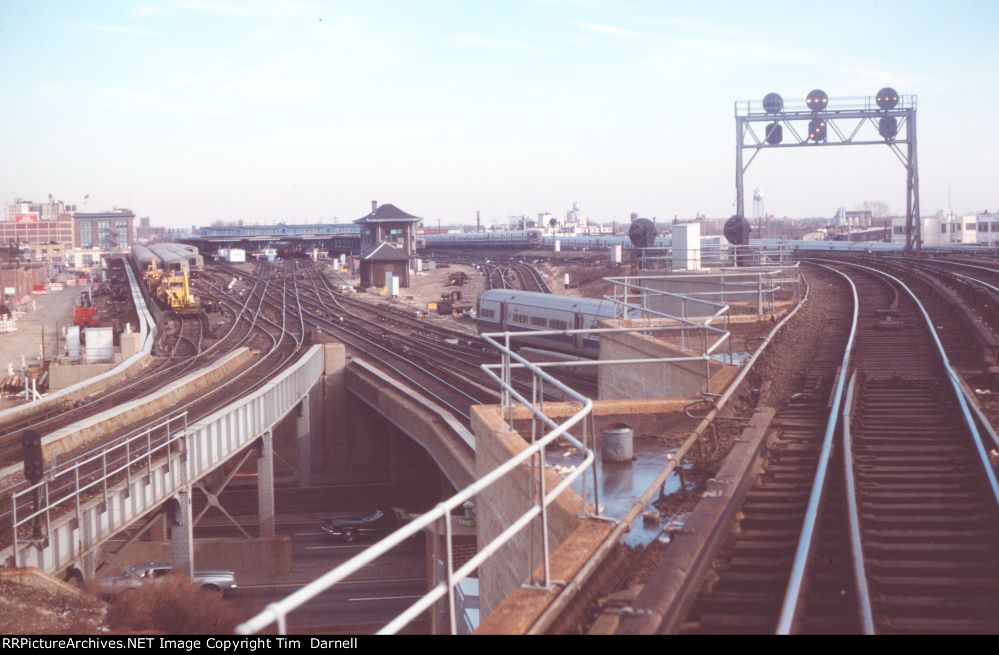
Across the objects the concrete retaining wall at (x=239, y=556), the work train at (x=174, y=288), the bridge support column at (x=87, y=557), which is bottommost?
the concrete retaining wall at (x=239, y=556)

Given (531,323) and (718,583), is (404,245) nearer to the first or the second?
(531,323)

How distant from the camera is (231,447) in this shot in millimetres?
18969

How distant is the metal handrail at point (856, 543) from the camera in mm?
4434

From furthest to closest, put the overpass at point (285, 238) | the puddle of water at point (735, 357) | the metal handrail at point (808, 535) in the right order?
the overpass at point (285, 238)
the puddle of water at point (735, 357)
the metal handrail at point (808, 535)

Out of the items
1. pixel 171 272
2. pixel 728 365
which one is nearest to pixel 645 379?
pixel 728 365

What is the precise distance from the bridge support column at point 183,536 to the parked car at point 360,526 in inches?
200

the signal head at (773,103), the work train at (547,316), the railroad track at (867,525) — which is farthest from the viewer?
the signal head at (773,103)

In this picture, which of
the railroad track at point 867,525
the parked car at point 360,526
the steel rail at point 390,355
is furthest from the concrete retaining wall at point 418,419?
the railroad track at point 867,525

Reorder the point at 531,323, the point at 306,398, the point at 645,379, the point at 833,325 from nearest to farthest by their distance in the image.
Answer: the point at 645,379 → the point at 833,325 → the point at 306,398 → the point at 531,323

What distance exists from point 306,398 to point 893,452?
21821 millimetres

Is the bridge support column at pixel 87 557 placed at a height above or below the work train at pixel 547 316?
below

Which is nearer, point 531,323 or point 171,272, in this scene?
point 531,323

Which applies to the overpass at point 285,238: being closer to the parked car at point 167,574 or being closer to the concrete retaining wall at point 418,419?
the concrete retaining wall at point 418,419

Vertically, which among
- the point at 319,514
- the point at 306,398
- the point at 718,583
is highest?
the point at 718,583
